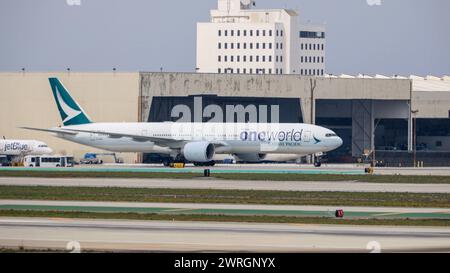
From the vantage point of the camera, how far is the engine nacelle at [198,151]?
94.8 m

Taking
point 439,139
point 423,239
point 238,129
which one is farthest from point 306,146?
point 423,239

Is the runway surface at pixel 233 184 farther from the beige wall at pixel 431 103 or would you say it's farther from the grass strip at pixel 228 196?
the beige wall at pixel 431 103

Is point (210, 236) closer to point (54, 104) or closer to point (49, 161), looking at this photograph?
point (49, 161)

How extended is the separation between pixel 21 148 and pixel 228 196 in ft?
212

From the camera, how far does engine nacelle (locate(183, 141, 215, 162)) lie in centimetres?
9481

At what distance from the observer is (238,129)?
320 feet

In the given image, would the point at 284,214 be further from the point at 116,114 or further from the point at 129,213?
the point at 116,114

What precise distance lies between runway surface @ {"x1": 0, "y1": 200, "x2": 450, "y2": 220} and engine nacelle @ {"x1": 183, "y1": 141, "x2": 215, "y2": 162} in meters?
46.6

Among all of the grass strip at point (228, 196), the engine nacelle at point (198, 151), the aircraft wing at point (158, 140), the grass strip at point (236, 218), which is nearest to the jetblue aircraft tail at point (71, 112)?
the aircraft wing at point (158, 140)

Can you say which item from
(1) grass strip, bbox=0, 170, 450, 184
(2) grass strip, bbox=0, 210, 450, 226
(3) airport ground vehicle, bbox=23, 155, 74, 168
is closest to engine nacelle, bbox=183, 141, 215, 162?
(3) airport ground vehicle, bbox=23, 155, 74, 168

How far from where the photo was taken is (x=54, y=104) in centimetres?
11825

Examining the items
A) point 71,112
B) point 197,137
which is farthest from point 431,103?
point 71,112

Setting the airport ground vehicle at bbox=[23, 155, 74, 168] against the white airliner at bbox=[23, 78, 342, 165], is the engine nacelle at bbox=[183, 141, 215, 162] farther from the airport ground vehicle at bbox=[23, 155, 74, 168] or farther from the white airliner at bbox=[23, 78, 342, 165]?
the airport ground vehicle at bbox=[23, 155, 74, 168]
